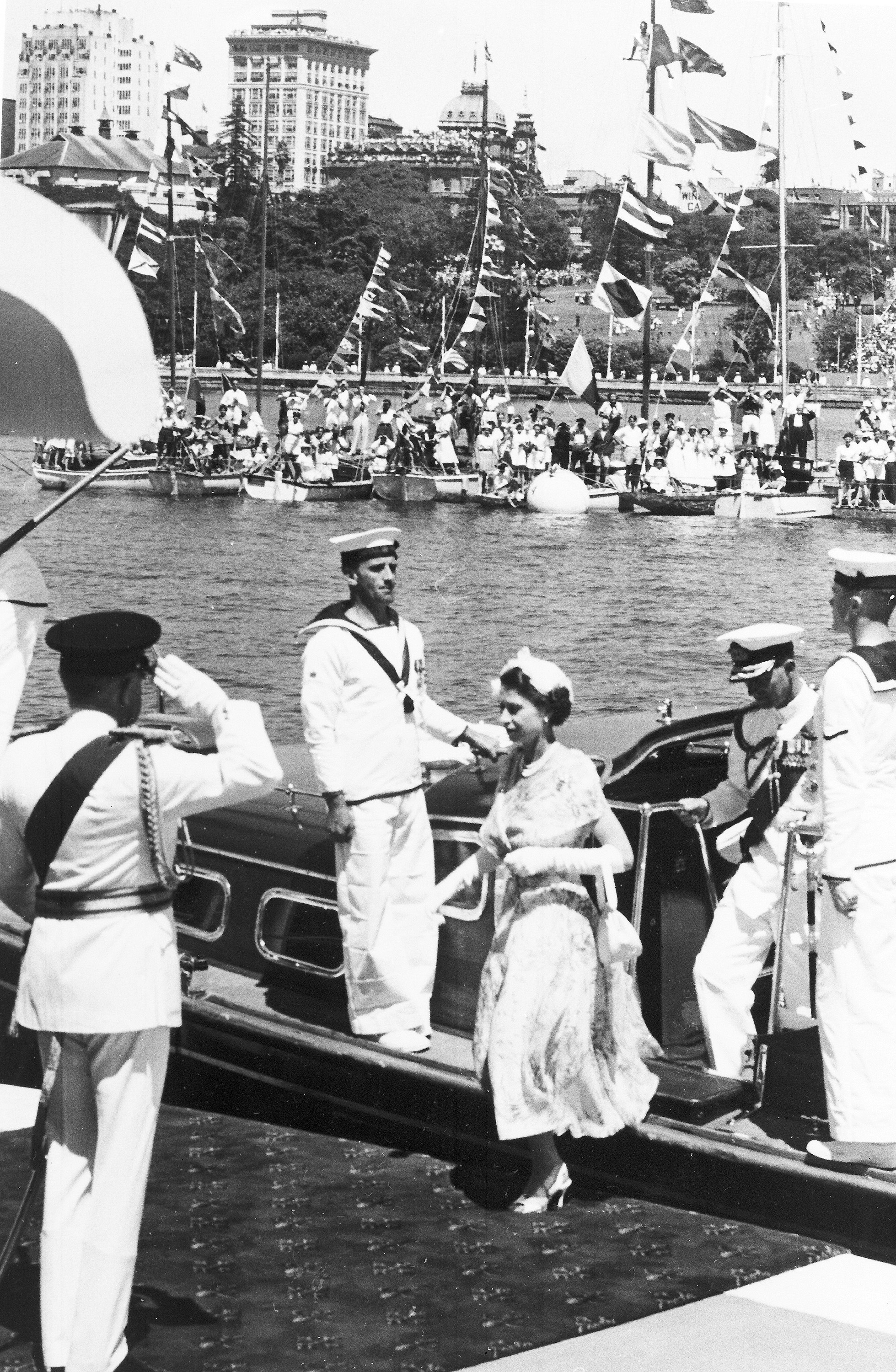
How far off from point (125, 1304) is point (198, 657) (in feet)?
25.2

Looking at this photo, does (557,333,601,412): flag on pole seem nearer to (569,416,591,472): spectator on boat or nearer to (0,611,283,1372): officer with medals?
(569,416,591,472): spectator on boat

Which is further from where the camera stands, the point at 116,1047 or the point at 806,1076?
the point at 806,1076

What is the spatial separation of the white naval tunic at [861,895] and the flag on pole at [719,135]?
3.99 metres

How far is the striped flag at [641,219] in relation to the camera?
929cm

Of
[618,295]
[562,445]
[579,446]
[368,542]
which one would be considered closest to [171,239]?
[368,542]

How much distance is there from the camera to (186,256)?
4.92 metres

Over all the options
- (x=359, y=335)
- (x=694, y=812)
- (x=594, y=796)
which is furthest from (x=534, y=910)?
(x=359, y=335)

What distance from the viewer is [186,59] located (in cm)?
465

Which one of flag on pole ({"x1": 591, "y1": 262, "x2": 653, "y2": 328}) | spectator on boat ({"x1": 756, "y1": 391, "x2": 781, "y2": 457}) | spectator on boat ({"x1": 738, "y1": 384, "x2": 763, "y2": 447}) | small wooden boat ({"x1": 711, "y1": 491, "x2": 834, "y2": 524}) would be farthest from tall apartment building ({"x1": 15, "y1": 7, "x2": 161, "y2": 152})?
spectator on boat ({"x1": 738, "y1": 384, "x2": 763, "y2": 447})

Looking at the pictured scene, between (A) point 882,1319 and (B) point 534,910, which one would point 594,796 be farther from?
(A) point 882,1319

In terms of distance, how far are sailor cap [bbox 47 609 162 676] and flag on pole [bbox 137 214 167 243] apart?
1548 mm

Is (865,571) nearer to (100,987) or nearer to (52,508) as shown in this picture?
(52,508)

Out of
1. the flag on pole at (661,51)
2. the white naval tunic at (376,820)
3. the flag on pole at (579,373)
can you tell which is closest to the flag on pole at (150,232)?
the white naval tunic at (376,820)

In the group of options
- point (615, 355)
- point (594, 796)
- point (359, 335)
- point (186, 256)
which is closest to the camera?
point (594, 796)
